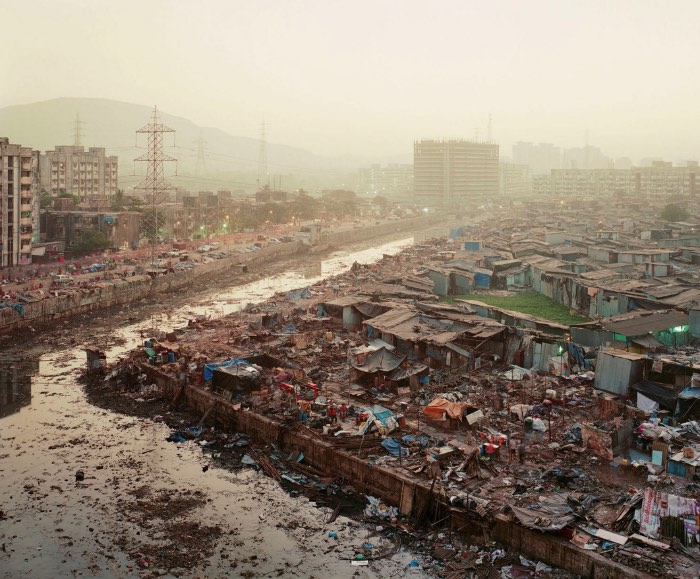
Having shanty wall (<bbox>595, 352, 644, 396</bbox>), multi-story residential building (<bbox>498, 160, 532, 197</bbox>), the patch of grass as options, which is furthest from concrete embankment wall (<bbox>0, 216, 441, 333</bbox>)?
multi-story residential building (<bbox>498, 160, 532, 197</bbox>)

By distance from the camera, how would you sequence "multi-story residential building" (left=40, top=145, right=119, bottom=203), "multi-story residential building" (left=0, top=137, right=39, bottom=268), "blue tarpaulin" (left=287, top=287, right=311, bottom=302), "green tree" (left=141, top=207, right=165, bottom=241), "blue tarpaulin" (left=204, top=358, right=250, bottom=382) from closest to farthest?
"blue tarpaulin" (left=204, top=358, right=250, bottom=382) → "blue tarpaulin" (left=287, top=287, right=311, bottom=302) → "multi-story residential building" (left=0, top=137, right=39, bottom=268) → "green tree" (left=141, top=207, right=165, bottom=241) → "multi-story residential building" (left=40, top=145, right=119, bottom=203)

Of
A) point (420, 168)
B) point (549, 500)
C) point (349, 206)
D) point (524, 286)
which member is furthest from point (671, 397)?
point (420, 168)

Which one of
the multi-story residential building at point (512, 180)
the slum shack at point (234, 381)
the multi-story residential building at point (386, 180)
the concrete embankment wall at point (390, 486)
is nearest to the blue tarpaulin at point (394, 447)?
the concrete embankment wall at point (390, 486)

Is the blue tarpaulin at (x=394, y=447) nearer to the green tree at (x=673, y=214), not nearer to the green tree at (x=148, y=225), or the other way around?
the green tree at (x=148, y=225)

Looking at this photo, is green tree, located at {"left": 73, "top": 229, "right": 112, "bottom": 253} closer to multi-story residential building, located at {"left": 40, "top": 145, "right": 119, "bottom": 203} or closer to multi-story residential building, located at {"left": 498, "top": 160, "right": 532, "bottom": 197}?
multi-story residential building, located at {"left": 40, "top": 145, "right": 119, "bottom": 203}

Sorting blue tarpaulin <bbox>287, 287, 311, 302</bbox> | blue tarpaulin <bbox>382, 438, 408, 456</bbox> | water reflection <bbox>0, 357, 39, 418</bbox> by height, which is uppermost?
blue tarpaulin <bbox>287, 287, 311, 302</bbox>

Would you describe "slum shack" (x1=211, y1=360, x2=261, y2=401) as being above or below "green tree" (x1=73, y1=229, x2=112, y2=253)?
below

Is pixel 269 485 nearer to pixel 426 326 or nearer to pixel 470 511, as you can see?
pixel 470 511
